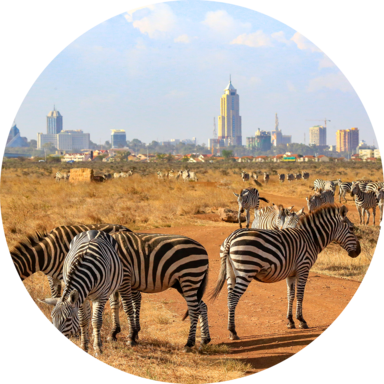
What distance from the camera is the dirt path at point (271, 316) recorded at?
6.70 meters

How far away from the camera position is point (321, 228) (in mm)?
8211

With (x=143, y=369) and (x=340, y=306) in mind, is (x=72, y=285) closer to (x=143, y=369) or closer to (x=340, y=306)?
(x=143, y=369)

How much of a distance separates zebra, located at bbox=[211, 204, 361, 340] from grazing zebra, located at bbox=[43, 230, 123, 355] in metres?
1.88

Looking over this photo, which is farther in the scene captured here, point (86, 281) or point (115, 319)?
point (115, 319)

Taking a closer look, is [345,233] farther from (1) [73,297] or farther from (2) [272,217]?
(1) [73,297]

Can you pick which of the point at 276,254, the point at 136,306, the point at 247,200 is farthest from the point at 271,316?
the point at 247,200

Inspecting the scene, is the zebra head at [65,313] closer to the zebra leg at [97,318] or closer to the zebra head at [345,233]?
the zebra leg at [97,318]

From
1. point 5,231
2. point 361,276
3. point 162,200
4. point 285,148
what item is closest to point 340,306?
point 361,276

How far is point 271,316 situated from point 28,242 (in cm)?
436

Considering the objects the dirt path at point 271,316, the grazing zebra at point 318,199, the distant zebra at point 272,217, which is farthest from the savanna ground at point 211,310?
the grazing zebra at point 318,199

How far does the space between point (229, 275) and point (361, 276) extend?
524cm

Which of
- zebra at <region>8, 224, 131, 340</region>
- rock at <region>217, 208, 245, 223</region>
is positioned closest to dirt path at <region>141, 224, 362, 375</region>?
zebra at <region>8, 224, 131, 340</region>

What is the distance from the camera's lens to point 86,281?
5.52 m

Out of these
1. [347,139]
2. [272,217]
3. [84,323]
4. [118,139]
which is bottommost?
[84,323]
